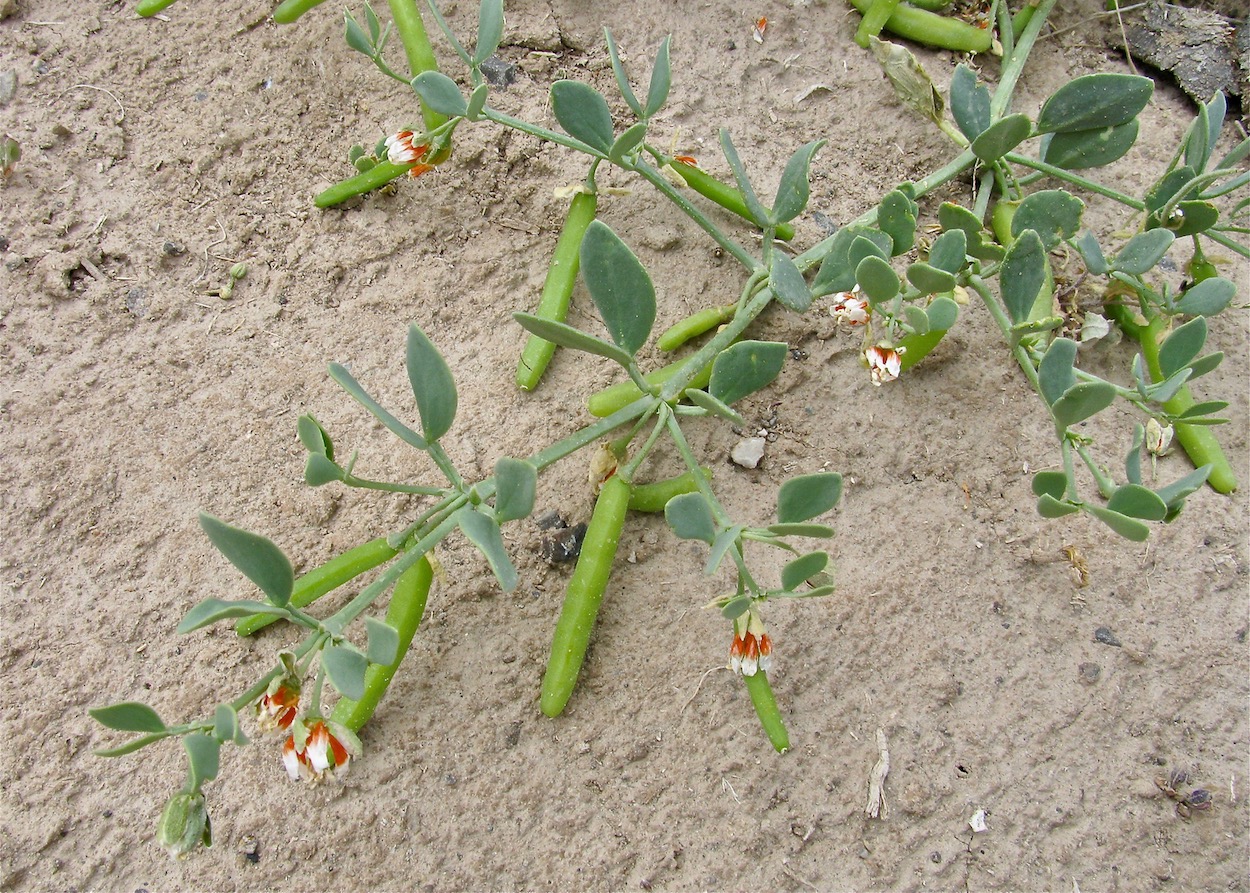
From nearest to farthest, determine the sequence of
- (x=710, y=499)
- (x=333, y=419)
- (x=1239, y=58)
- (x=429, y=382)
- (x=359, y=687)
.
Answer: (x=359, y=687) → (x=429, y=382) → (x=710, y=499) → (x=333, y=419) → (x=1239, y=58)

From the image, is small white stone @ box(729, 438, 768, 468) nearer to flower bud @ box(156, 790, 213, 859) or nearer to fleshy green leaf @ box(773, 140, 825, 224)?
fleshy green leaf @ box(773, 140, 825, 224)

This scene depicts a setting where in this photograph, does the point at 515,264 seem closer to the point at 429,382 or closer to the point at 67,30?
the point at 429,382

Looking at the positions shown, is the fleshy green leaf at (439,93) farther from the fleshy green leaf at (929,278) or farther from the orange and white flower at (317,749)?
the orange and white flower at (317,749)

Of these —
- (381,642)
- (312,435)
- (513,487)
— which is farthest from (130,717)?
(513,487)

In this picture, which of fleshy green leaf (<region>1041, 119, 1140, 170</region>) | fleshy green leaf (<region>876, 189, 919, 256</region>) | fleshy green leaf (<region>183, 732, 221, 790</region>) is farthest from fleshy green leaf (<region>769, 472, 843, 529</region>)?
fleshy green leaf (<region>1041, 119, 1140, 170</region>)

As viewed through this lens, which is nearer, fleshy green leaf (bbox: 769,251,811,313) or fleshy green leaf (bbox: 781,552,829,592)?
fleshy green leaf (bbox: 781,552,829,592)

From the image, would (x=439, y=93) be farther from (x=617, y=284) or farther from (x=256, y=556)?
(x=256, y=556)

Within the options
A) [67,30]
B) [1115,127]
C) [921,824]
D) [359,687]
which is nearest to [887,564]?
[921,824]

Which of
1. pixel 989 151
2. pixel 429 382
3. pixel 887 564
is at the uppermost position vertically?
pixel 429 382
